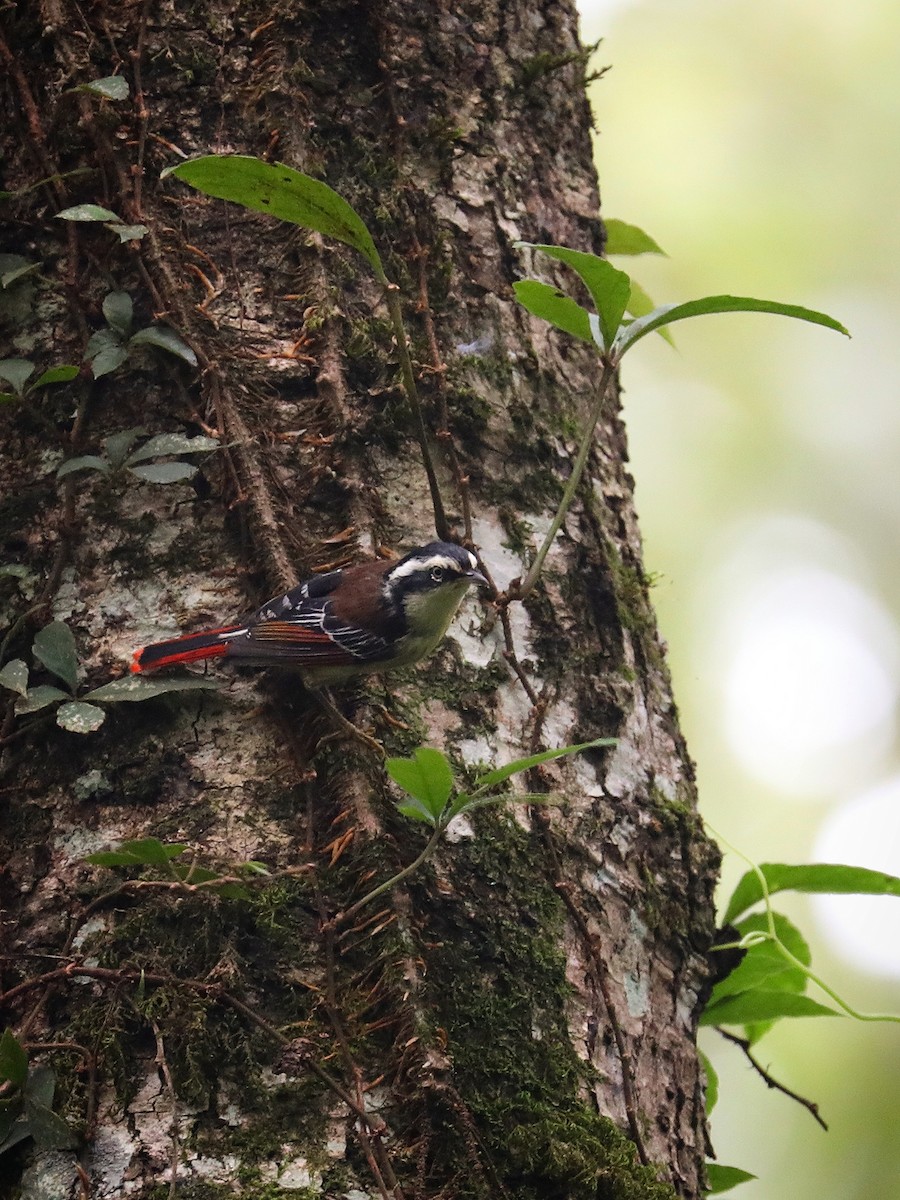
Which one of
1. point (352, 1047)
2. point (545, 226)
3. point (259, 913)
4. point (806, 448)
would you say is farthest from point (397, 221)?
point (806, 448)

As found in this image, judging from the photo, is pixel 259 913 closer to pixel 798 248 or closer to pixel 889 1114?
pixel 889 1114

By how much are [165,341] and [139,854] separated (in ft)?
3.94

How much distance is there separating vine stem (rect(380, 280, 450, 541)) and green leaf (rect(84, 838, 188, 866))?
0.94m

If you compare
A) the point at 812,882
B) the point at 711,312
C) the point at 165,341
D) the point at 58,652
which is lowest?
the point at 812,882

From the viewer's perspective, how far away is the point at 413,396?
2521mm

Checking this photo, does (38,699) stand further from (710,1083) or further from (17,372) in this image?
(710,1083)

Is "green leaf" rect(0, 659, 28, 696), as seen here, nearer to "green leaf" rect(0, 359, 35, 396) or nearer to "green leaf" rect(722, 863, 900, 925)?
"green leaf" rect(0, 359, 35, 396)

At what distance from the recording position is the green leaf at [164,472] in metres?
2.62

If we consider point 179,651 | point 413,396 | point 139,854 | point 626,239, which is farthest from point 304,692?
point 626,239

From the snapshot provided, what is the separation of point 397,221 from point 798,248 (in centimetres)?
741

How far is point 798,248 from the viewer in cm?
962

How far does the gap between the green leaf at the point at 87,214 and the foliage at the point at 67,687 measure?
94 centimetres

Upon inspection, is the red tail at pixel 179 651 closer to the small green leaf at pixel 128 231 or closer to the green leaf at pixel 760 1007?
the small green leaf at pixel 128 231

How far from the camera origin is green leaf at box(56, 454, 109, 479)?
2.66 meters
